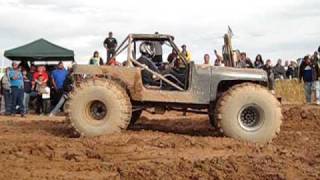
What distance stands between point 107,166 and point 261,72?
14.9ft

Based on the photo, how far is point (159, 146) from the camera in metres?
10.4

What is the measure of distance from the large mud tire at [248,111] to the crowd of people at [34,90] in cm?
707

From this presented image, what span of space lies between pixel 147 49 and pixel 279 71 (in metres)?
12.9

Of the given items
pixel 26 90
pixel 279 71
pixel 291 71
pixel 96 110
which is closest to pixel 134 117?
pixel 96 110

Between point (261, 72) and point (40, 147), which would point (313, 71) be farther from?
point (40, 147)

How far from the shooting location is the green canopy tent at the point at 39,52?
21.4 metres

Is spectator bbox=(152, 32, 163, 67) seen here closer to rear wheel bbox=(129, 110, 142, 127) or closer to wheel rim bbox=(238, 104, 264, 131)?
rear wheel bbox=(129, 110, 142, 127)

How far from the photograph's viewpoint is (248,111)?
11.8 m

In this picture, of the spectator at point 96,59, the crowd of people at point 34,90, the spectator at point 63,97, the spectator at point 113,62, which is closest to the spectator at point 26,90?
the crowd of people at point 34,90

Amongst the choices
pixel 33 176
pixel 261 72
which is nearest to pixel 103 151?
pixel 33 176

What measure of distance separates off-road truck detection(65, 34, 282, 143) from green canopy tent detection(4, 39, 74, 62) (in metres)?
9.83

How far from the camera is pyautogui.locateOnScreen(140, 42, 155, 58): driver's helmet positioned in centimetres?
1219

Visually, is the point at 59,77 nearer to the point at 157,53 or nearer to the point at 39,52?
the point at 39,52

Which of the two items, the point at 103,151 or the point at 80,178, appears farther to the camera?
the point at 103,151
